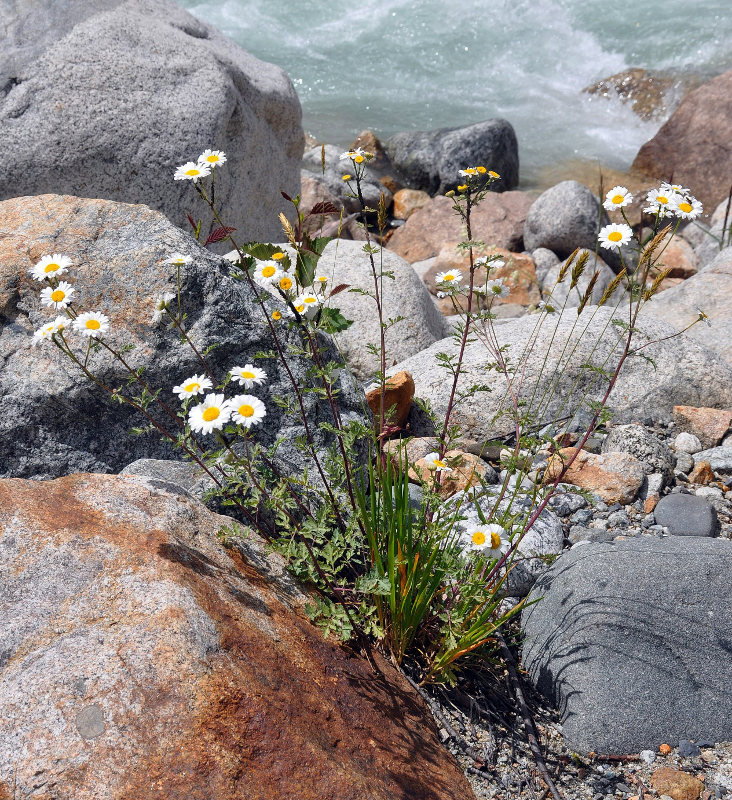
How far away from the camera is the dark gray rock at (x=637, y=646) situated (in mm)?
2318

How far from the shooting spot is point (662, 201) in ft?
7.55

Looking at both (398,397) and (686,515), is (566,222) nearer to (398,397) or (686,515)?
(398,397)

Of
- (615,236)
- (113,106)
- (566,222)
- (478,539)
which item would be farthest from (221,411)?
(566,222)

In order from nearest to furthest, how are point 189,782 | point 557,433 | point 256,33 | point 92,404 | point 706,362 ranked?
point 189,782, point 92,404, point 557,433, point 706,362, point 256,33

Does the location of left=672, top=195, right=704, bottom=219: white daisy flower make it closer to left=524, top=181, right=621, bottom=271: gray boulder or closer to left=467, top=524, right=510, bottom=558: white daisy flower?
left=467, top=524, right=510, bottom=558: white daisy flower

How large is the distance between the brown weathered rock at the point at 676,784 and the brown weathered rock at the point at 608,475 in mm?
1358

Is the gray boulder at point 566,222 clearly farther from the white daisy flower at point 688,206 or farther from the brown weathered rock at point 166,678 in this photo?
the brown weathered rock at point 166,678

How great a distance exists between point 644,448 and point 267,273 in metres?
2.30

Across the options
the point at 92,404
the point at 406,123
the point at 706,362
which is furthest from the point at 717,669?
the point at 406,123

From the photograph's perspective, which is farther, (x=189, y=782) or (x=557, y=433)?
(x=557, y=433)

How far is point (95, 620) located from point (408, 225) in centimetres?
773

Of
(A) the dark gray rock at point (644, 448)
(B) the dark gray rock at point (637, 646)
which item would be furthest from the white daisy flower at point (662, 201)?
(A) the dark gray rock at point (644, 448)

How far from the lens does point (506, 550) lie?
248 centimetres

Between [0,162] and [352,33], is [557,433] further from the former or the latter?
[352,33]
